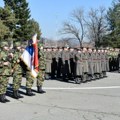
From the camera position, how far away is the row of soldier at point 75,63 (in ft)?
56.2

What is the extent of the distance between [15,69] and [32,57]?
638mm

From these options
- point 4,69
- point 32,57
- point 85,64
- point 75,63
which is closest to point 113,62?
point 85,64

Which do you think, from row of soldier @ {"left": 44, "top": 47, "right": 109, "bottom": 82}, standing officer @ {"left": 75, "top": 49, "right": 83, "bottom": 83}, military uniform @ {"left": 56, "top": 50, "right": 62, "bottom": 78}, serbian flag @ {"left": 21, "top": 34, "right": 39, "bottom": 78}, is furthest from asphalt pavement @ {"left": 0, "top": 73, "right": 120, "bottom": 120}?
military uniform @ {"left": 56, "top": 50, "right": 62, "bottom": 78}

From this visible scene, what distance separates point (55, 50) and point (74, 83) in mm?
2724

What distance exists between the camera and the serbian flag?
1249 centimetres

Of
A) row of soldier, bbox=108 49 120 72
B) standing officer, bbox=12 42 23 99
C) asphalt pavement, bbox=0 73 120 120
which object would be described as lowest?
asphalt pavement, bbox=0 73 120 120

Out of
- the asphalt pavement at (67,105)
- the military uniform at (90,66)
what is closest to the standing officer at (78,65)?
the military uniform at (90,66)

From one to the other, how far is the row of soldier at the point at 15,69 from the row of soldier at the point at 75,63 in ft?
12.5

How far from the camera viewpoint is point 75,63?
1705cm

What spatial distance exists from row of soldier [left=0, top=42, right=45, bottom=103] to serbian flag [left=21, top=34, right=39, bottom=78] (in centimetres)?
14

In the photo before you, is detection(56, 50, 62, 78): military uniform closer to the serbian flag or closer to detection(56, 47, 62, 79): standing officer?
detection(56, 47, 62, 79): standing officer

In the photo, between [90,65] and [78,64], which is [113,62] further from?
[78,64]

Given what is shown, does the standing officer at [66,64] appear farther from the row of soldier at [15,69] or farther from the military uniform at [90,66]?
the row of soldier at [15,69]

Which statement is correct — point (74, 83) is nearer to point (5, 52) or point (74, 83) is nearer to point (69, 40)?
point (5, 52)
